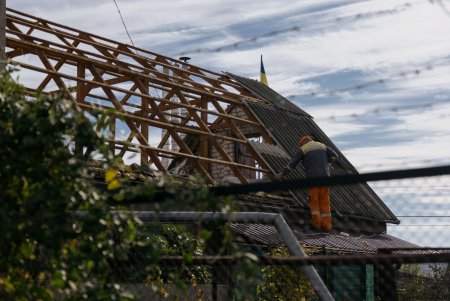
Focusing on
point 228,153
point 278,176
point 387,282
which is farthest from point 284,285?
point 228,153

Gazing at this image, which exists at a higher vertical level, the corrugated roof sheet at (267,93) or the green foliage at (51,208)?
the corrugated roof sheet at (267,93)

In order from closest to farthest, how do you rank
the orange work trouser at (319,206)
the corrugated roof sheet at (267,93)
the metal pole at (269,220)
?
the metal pole at (269,220), the orange work trouser at (319,206), the corrugated roof sheet at (267,93)

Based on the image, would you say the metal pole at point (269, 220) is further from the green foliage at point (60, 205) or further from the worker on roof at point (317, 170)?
the worker on roof at point (317, 170)

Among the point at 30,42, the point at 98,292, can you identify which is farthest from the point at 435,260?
the point at 30,42

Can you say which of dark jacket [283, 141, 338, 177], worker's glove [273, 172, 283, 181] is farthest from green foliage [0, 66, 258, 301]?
worker's glove [273, 172, 283, 181]

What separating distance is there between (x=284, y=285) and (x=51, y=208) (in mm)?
5621

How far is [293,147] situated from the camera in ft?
61.0

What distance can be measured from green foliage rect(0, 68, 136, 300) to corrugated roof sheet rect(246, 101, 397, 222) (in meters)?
12.6

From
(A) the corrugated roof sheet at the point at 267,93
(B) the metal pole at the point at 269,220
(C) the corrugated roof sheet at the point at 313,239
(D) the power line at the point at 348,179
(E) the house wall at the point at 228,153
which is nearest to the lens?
(D) the power line at the point at 348,179

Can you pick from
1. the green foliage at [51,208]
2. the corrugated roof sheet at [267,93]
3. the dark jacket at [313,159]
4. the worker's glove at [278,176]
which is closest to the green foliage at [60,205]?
the green foliage at [51,208]

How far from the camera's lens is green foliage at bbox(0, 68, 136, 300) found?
4090 millimetres

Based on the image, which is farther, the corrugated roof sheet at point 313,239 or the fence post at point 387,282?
the corrugated roof sheet at point 313,239

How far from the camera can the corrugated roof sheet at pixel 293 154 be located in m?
17.6

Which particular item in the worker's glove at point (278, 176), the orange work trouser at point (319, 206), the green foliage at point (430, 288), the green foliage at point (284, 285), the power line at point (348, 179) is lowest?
the green foliage at point (430, 288)
